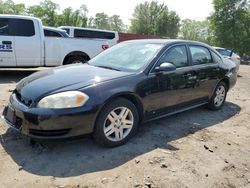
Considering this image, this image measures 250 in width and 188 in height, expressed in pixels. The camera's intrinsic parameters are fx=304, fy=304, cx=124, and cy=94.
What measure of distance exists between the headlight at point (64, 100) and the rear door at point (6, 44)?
5870 mm

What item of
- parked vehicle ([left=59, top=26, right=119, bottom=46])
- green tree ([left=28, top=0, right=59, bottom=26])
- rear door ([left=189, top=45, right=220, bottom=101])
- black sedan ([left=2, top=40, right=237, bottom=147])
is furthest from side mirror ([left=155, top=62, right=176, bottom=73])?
green tree ([left=28, top=0, right=59, bottom=26])

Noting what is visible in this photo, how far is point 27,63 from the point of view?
935cm

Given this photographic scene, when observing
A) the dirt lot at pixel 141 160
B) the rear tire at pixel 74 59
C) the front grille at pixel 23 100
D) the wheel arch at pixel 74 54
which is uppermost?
the front grille at pixel 23 100

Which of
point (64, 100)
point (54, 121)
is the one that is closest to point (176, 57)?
point (64, 100)

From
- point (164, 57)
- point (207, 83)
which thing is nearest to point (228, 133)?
point (207, 83)

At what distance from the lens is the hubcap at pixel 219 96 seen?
20.9 ft

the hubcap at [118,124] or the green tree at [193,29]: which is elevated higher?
the hubcap at [118,124]

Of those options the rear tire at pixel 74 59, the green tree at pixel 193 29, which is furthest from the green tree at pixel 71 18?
the rear tire at pixel 74 59

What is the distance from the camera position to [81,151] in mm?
4047

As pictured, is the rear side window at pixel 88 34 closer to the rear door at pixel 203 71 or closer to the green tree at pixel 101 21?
the rear door at pixel 203 71

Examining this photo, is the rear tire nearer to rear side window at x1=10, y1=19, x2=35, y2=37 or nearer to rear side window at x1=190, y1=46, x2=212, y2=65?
rear side window at x1=10, y1=19, x2=35, y2=37

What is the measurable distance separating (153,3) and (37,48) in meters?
64.4

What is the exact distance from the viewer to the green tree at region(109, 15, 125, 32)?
256 ft

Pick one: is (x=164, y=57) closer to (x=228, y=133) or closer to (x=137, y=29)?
(x=228, y=133)
